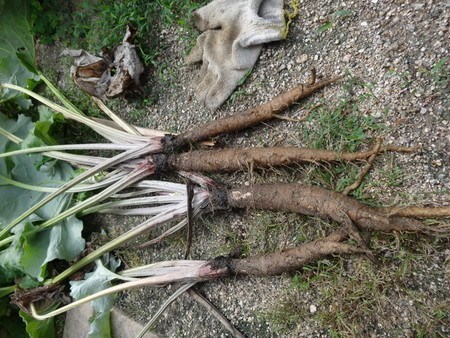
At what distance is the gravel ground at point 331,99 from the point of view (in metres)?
1.67

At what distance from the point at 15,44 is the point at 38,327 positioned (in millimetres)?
1584

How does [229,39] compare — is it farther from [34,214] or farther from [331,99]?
[34,214]

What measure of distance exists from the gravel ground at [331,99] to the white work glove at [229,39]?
2.4 inches

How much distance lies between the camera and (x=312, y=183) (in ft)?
6.23

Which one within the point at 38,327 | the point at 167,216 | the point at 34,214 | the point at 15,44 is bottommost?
the point at 38,327

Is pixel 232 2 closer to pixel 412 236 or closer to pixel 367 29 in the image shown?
pixel 367 29

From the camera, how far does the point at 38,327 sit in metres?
2.43

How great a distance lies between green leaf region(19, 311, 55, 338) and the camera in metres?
2.29

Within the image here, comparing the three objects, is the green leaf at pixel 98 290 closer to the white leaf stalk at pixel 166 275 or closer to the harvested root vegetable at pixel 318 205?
the white leaf stalk at pixel 166 275

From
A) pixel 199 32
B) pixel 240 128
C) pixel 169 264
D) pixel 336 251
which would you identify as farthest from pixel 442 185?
pixel 199 32

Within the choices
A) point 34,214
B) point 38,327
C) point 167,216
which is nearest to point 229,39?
point 167,216

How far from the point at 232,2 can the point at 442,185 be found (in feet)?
4.00

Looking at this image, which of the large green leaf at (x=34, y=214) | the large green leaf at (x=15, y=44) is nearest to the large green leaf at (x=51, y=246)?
the large green leaf at (x=34, y=214)

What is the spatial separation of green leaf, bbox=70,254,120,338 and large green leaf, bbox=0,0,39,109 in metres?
1.08
